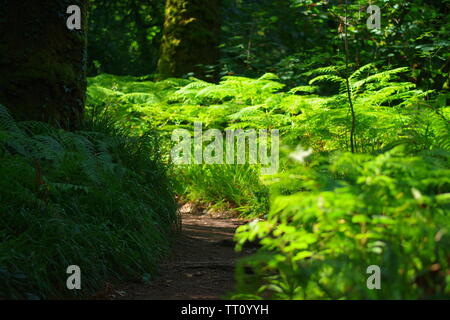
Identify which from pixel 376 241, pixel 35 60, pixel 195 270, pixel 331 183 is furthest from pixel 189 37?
pixel 376 241

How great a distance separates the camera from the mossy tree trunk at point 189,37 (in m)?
9.35

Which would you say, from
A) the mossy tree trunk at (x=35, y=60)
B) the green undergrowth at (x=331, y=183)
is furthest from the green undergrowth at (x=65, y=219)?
the green undergrowth at (x=331, y=183)

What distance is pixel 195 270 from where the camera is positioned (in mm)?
3996

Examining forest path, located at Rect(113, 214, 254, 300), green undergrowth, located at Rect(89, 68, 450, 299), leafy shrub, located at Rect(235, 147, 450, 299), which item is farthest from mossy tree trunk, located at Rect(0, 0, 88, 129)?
leafy shrub, located at Rect(235, 147, 450, 299)

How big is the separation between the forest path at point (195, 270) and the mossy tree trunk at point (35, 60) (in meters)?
1.63

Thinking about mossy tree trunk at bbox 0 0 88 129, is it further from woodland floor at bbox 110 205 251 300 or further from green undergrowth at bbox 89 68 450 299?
woodland floor at bbox 110 205 251 300

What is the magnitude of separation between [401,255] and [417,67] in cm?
683

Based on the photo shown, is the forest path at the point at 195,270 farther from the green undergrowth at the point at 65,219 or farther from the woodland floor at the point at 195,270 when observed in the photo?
the green undergrowth at the point at 65,219

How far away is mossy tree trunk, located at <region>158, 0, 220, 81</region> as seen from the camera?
935 centimetres

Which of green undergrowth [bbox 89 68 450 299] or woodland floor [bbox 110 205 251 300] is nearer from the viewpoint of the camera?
green undergrowth [bbox 89 68 450 299]

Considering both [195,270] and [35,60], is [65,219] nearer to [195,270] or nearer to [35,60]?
[195,270]

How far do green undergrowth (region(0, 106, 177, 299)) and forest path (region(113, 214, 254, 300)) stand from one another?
0.47 ft

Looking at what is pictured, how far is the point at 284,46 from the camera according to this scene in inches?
418

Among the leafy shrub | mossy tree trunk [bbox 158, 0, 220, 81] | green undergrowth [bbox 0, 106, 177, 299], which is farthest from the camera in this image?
mossy tree trunk [bbox 158, 0, 220, 81]
